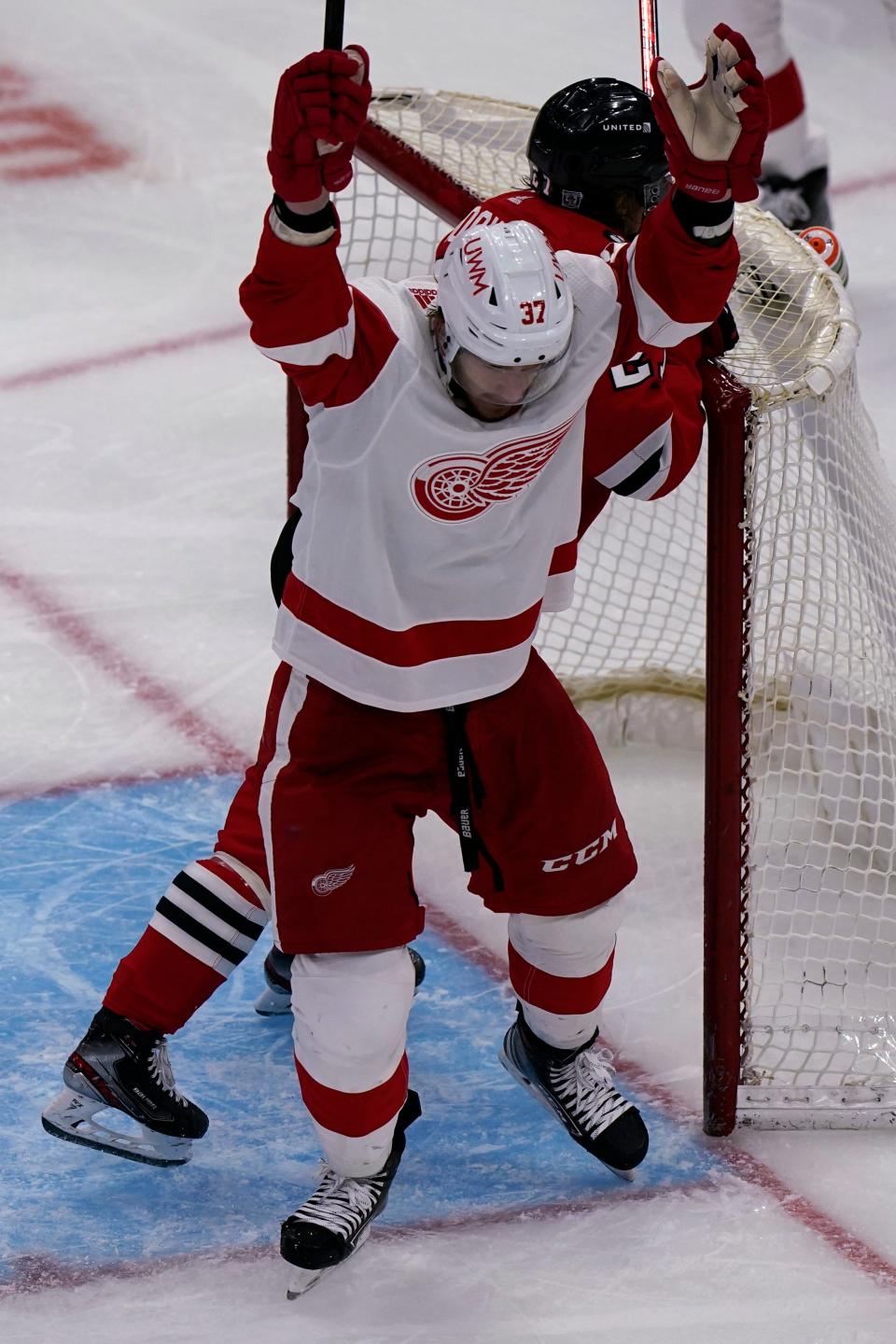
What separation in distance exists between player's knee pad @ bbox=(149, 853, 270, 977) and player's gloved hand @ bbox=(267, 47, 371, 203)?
34.9 inches

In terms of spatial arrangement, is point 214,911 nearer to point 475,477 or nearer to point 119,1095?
point 119,1095

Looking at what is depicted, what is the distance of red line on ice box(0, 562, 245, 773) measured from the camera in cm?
341

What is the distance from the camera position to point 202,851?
10.2 feet

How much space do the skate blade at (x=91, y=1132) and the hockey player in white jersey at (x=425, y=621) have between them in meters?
0.01

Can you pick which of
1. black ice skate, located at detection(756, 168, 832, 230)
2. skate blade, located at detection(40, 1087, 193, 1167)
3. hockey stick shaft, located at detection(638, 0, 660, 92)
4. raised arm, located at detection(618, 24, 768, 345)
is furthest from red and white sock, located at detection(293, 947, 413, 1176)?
black ice skate, located at detection(756, 168, 832, 230)

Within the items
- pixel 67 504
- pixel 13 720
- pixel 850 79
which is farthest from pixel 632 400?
pixel 850 79

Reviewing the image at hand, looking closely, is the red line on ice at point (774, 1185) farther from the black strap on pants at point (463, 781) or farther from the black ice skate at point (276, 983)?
the black strap on pants at point (463, 781)

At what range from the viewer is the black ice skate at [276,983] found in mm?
2730

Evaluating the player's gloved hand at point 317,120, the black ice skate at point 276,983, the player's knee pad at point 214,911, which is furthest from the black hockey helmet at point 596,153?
the black ice skate at point 276,983

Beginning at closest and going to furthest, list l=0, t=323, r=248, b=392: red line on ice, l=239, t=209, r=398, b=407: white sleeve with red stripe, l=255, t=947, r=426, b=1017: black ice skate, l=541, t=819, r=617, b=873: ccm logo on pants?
l=239, t=209, r=398, b=407: white sleeve with red stripe < l=541, t=819, r=617, b=873: ccm logo on pants < l=255, t=947, r=426, b=1017: black ice skate < l=0, t=323, r=248, b=392: red line on ice

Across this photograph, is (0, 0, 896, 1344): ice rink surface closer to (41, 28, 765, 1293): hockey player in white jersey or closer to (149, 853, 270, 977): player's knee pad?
(41, 28, 765, 1293): hockey player in white jersey

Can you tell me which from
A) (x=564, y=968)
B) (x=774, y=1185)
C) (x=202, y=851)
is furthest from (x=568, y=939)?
(x=202, y=851)

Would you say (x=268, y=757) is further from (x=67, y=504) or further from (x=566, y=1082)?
(x=67, y=504)

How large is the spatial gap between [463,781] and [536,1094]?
495 mm
